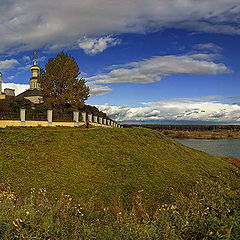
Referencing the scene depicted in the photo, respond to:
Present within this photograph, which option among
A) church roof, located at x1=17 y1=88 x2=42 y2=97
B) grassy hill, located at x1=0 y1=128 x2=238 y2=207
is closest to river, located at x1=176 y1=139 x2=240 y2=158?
grassy hill, located at x1=0 y1=128 x2=238 y2=207

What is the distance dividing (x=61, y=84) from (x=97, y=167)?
25538 mm

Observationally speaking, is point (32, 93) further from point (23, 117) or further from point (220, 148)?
point (220, 148)

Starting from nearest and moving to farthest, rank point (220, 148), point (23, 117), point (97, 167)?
point (97, 167) < point (23, 117) < point (220, 148)

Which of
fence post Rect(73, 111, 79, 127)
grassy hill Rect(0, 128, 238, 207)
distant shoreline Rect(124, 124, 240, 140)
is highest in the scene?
fence post Rect(73, 111, 79, 127)

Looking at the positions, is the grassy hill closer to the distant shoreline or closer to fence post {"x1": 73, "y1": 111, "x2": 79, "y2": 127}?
Answer: fence post {"x1": 73, "y1": 111, "x2": 79, "y2": 127}

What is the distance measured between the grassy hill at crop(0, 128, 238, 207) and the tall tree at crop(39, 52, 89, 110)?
18626mm

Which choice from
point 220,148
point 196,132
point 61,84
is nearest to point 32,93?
point 61,84

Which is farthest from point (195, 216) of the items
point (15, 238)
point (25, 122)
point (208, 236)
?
point (25, 122)

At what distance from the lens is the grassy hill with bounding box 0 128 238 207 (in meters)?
10.5

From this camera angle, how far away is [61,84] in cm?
3597

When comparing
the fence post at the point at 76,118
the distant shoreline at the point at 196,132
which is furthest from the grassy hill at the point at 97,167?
the distant shoreline at the point at 196,132

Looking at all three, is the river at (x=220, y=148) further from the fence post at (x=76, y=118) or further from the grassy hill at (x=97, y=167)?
the fence post at (x=76, y=118)

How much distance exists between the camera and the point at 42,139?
1463 cm

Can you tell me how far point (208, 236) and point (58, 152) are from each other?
1067 cm
